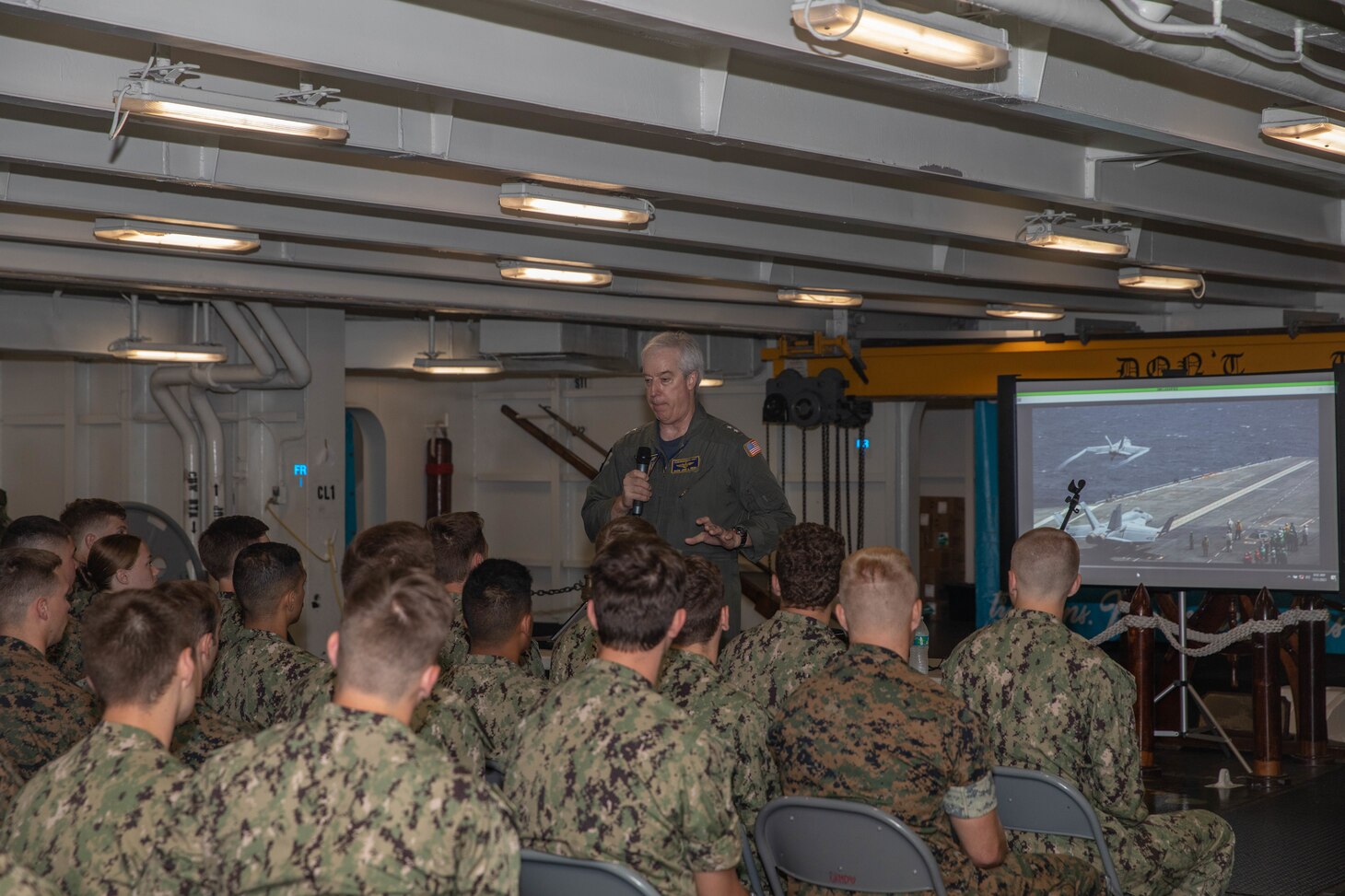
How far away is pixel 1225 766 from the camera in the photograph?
6.39 metres

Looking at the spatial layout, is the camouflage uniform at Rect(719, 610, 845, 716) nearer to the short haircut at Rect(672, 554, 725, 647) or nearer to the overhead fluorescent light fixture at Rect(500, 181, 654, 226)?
the short haircut at Rect(672, 554, 725, 647)

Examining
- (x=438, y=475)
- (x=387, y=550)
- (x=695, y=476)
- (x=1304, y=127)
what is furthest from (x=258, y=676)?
(x=438, y=475)

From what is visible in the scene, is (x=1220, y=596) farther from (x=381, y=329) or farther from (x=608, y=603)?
(x=381, y=329)

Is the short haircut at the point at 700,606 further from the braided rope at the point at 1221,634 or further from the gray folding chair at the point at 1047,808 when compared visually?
the braided rope at the point at 1221,634

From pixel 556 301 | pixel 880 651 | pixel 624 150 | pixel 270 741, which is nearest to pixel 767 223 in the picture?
pixel 624 150

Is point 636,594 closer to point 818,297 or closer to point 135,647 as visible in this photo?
point 135,647

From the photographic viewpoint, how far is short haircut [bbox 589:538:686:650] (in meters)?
2.55

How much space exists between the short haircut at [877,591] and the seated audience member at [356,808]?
1120 mm

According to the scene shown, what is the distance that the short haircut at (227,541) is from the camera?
5.04 m

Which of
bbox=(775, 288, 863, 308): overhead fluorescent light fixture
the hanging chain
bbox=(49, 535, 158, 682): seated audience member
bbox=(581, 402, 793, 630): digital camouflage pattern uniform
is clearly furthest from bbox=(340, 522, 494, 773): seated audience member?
the hanging chain

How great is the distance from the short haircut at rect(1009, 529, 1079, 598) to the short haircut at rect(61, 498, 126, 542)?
4.34m

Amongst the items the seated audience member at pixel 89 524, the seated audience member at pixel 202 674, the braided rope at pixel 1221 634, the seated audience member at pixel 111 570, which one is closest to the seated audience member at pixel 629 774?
the seated audience member at pixel 202 674

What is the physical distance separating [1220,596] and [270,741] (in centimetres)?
624

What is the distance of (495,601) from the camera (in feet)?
12.6
